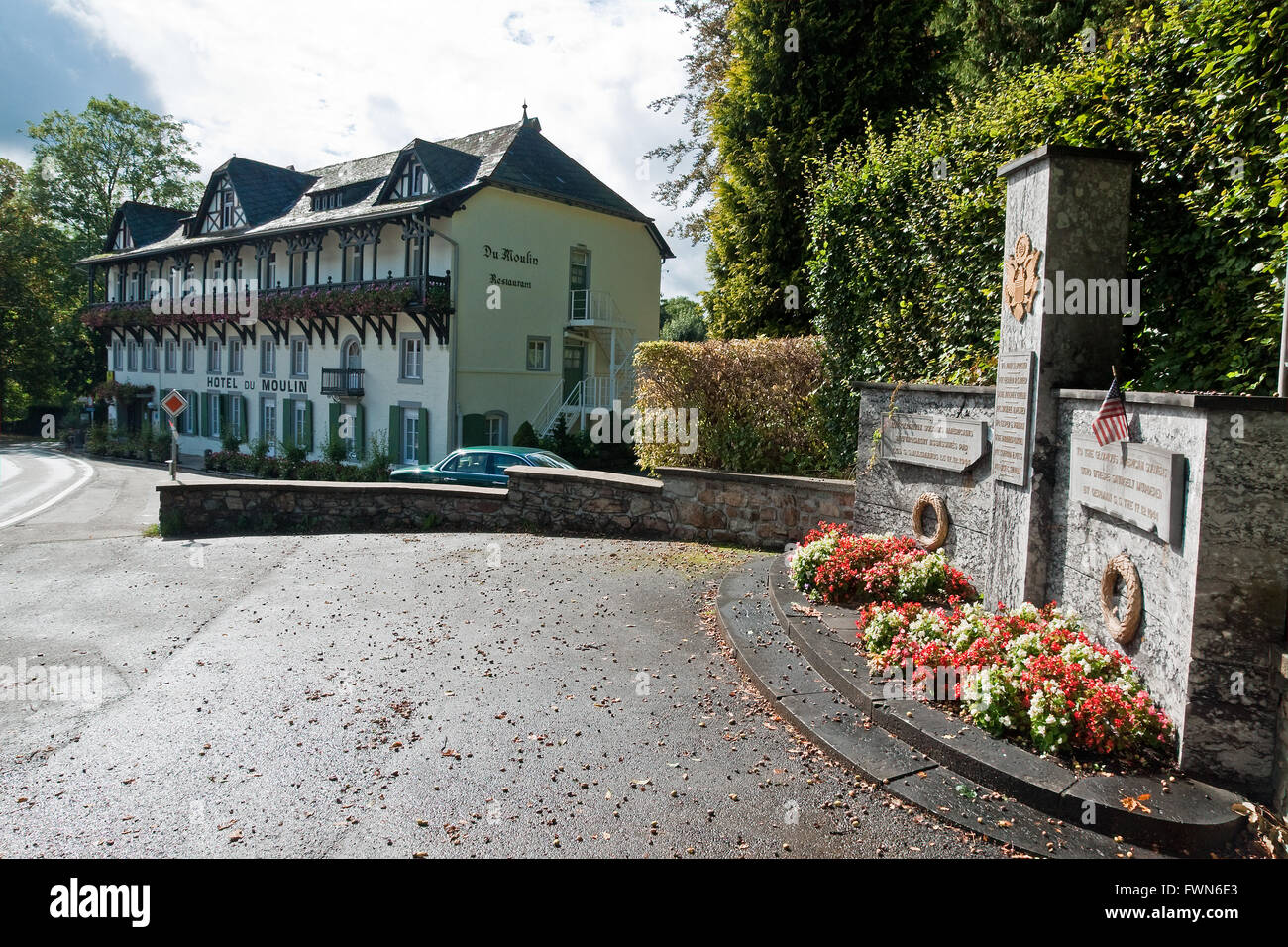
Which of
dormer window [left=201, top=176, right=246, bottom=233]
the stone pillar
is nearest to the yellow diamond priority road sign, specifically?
the stone pillar

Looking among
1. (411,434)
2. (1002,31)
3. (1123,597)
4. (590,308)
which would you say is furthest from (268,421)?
(1123,597)

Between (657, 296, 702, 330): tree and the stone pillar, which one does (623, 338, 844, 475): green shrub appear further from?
(657, 296, 702, 330): tree

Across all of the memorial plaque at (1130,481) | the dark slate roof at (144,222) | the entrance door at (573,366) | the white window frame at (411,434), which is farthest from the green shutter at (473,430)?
the dark slate roof at (144,222)

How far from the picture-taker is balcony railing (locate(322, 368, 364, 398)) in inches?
1151

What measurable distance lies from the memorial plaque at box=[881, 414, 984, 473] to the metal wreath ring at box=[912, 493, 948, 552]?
320 mm

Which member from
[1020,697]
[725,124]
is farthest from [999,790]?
[725,124]

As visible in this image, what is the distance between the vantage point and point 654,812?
450 cm

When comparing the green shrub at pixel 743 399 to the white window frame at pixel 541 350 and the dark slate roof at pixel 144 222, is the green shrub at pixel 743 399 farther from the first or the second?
the dark slate roof at pixel 144 222

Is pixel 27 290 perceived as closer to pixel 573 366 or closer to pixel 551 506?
pixel 573 366

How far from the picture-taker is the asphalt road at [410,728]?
14.2ft

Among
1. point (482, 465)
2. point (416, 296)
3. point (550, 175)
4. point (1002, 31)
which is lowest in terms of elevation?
point (482, 465)

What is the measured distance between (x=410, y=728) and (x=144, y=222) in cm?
4445

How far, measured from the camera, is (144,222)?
4131cm
